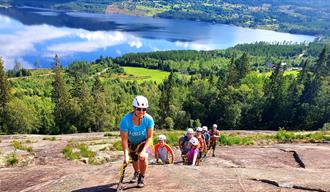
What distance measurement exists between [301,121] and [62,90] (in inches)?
1993

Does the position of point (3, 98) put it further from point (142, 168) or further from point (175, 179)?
point (142, 168)

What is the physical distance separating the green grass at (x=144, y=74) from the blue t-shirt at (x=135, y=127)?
147408mm

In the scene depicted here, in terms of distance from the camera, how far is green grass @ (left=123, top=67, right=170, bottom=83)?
164750 mm

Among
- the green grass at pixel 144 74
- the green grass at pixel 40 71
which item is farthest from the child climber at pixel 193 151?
the green grass at pixel 40 71

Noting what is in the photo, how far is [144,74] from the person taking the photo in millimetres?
176000

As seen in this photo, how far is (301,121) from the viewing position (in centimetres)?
7556

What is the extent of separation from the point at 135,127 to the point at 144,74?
6505 inches

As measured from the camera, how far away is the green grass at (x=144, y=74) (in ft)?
541

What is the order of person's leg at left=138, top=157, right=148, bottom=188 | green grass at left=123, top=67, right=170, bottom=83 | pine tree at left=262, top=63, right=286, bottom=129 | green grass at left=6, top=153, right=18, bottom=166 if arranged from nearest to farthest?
person's leg at left=138, top=157, right=148, bottom=188 → green grass at left=6, top=153, right=18, bottom=166 → pine tree at left=262, top=63, right=286, bottom=129 → green grass at left=123, top=67, right=170, bottom=83

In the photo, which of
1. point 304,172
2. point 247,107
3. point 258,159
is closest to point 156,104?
point 247,107

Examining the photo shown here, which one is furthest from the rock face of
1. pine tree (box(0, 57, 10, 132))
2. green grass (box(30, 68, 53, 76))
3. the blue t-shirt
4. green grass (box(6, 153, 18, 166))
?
green grass (box(30, 68, 53, 76))

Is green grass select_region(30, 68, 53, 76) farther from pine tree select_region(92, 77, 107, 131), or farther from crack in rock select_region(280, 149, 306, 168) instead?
crack in rock select_region(280, 149, 306, 168)

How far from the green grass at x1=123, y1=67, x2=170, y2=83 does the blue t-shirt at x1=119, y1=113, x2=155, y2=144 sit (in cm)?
14741

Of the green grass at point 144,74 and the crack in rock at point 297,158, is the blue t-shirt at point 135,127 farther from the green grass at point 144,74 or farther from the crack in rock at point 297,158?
the green grass at point 144,74
